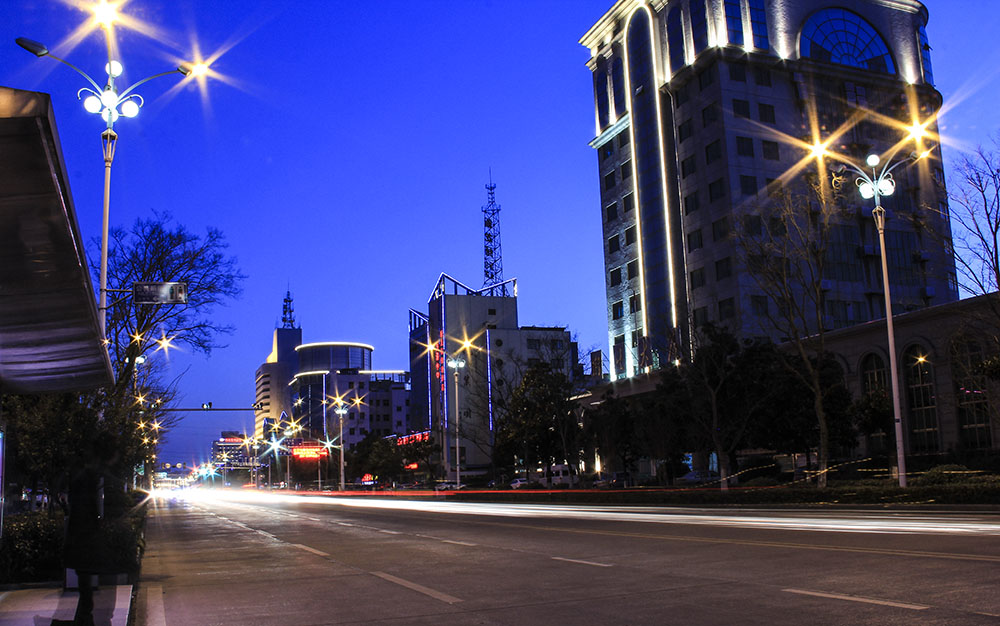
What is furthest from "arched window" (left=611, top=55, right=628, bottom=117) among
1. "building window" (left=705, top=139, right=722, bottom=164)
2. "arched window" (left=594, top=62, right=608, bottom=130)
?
"building window" (left=705, top=139, right=722, bottom=164)

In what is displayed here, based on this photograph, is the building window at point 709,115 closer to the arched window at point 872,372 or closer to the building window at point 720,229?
the building window at point 720,229

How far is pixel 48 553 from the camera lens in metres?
14.4

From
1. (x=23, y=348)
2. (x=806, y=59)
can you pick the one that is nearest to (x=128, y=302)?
(x=23, y=348)

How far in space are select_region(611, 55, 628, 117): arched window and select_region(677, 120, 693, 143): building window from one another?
9663mm

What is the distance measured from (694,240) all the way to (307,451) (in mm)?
55350

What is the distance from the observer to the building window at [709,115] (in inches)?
2876

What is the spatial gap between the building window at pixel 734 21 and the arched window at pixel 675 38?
440 centimetres

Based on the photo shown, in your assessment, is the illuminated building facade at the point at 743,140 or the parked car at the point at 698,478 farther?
the illuminated building facade at the point at 743,140

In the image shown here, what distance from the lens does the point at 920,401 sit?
4819 cm

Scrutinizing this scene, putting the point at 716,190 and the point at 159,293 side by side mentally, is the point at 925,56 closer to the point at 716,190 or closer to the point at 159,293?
the point at 716,190

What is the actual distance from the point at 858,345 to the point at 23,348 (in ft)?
163

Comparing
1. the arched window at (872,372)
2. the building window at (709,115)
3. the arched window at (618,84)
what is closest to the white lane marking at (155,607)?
the arched window at (872,372)

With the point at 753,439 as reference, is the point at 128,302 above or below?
above

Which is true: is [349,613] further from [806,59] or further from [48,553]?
[806,59]
